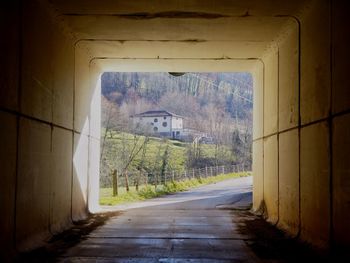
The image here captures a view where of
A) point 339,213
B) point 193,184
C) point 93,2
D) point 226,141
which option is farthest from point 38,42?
point 226,141

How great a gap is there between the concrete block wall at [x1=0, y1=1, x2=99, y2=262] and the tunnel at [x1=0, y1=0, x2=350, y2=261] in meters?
0.02

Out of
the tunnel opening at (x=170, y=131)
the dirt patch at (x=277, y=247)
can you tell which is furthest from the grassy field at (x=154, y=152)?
the dirt patch at (x=277, y=247)

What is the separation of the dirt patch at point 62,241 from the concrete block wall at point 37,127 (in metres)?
0.14

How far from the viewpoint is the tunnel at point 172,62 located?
5840 millimetres

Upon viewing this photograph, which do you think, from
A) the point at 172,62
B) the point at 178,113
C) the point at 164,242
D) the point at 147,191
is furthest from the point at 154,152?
the point at 178,113

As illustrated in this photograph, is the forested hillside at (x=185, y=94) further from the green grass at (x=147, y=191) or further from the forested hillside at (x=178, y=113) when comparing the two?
the green grass at (x=147, y=191)

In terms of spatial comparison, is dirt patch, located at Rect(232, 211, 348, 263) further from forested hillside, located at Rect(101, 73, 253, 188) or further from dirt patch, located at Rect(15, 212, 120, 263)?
forested hillside, located at Rect(101, 73, 253, 188)

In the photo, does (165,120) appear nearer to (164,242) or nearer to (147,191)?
(147,191)

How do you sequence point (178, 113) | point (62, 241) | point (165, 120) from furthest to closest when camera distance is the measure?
point (178, 113), point (165, 120), point (62, 241)

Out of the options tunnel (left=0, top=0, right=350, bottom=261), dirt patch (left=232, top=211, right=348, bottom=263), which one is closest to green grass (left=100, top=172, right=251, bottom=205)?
tunnel (left=0, top=0, right=350, bottom=261)

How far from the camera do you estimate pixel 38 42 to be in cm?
707

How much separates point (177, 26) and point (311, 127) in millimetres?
3177

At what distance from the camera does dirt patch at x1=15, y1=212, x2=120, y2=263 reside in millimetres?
6223

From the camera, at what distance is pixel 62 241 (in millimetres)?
7605
